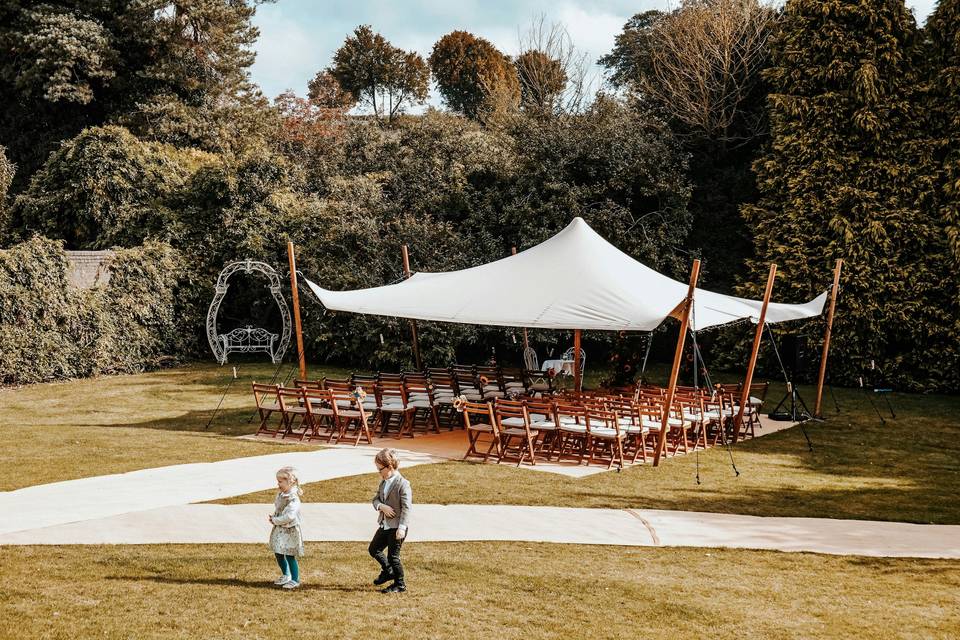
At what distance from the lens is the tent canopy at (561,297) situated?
1190 cm

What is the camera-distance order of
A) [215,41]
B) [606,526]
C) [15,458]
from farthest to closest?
[215,41]
[15,458]
[606,526]

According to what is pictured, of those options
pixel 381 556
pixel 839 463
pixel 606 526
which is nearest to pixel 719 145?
pixel 839 463

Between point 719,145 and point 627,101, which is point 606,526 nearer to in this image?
point 719,145

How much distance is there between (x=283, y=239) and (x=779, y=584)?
19489 mm

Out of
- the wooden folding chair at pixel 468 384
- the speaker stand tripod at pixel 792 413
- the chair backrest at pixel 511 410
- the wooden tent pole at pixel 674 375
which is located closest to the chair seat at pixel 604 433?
the wooden tent pole at pixel 674 375

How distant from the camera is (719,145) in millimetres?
25500

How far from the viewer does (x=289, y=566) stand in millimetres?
6297

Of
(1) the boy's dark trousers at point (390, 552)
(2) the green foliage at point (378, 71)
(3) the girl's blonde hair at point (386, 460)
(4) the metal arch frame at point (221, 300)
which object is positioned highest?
(2) the green foliage at point (378, 71)

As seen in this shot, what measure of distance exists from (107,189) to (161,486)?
17.7m

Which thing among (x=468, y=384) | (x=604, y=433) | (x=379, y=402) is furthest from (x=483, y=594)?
(x=468, y=384)

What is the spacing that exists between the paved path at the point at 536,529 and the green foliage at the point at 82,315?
11578 millimetres

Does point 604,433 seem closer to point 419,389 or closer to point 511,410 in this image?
point 511,410

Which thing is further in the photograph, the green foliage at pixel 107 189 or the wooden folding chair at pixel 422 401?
the green foliage at pixel 107 189

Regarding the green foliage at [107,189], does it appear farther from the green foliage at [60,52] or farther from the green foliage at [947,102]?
the green foliage at [947,102]
